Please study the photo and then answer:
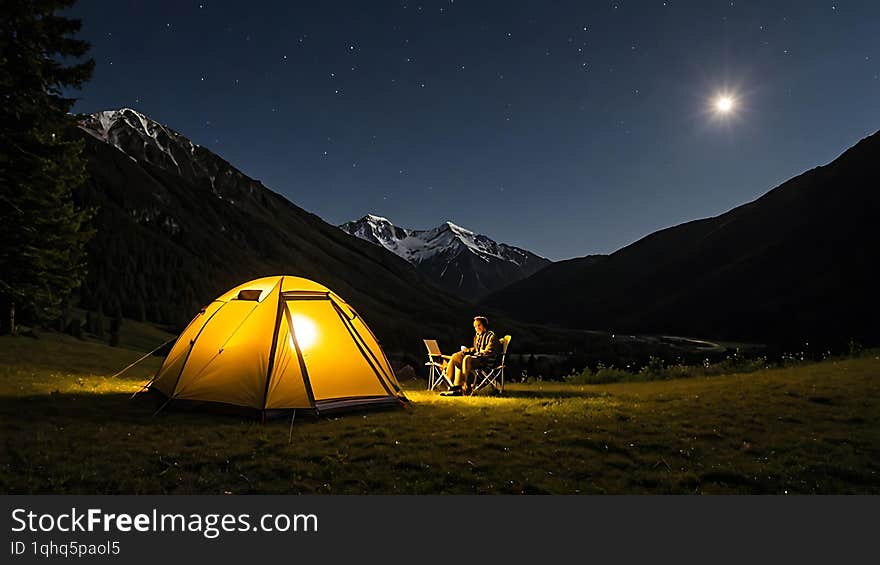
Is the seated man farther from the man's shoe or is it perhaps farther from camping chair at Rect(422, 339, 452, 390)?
camping chair at Rect(422, 339, 452, 390)

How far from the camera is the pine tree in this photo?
2216cm

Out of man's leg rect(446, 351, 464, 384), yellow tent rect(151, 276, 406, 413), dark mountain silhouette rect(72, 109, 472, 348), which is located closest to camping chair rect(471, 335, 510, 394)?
man's leg rect(446, 351, 464, 384)

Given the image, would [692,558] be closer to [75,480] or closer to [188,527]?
[188,527]

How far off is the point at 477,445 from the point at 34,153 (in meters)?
24.6

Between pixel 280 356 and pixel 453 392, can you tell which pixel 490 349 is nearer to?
pixel 453 392

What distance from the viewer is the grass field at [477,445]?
301 inches

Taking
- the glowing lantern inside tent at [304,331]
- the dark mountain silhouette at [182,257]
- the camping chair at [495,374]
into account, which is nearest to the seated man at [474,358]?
the camping chair at [495,374]

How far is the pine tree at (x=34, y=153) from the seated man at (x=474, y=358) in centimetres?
1966

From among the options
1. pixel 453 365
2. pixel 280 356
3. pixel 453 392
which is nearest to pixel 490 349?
pixel 453 365

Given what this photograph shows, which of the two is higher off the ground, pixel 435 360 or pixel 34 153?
pixel 34 153

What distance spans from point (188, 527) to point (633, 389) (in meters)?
15.6

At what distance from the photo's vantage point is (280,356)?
12.6 metres

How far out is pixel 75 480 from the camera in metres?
7.64

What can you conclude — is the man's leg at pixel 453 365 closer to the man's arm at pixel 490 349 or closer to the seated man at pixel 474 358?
the seated man at pixel 474 358
